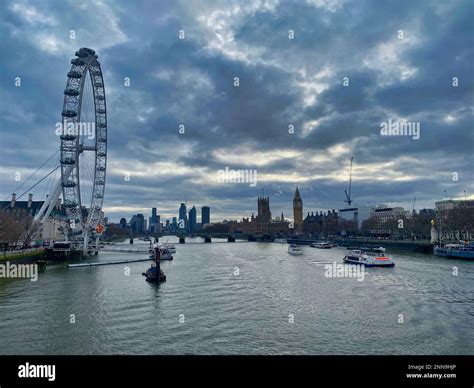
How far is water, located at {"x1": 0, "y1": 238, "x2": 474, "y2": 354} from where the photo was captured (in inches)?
618

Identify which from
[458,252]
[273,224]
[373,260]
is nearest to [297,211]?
[273,224]

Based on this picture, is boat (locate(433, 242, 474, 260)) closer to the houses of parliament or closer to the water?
the water

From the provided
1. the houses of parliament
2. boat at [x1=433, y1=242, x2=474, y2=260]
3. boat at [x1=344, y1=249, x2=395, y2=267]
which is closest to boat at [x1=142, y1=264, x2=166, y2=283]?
boat at [x1=344, y1=249, x2=395, y2=267]

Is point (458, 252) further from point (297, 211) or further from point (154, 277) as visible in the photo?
point (297, 211)

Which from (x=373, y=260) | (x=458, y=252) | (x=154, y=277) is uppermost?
(x=154, y=277)

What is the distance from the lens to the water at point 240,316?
51.5 feet

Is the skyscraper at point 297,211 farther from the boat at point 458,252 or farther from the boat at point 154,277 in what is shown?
the boat at point 154,277

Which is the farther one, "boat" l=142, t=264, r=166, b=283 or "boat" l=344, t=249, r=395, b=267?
"boat" l=344, t=249, r=395, b=267

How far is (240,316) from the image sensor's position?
2064 centimetres

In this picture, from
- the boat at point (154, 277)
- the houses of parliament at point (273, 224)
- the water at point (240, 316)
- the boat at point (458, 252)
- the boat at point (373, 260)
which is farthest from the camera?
the houses of parliament at point (273, 224)

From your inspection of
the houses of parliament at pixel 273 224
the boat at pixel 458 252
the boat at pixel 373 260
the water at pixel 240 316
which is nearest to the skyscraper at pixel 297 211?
the houses of parliament at pixel 273 224
